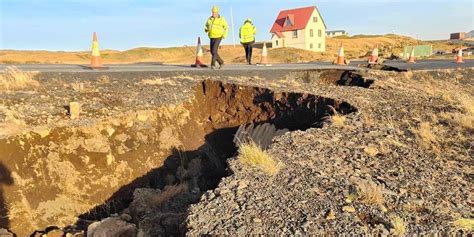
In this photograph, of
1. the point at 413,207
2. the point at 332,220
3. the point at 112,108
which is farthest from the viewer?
the point at 112,108

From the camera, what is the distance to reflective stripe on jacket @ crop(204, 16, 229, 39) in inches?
435

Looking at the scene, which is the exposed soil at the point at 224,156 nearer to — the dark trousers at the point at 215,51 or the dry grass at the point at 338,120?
the dry grass at the point at 338,120

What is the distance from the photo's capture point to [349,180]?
3.60m

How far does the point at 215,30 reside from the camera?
11.0 metres

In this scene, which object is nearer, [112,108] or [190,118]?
[112,108]

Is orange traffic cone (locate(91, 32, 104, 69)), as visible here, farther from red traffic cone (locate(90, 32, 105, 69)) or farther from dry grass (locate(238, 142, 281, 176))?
dry grass (locate(238, 142, 281, 176))

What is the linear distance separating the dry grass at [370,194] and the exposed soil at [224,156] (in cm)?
2

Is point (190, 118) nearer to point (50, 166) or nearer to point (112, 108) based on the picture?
point (112, 108)

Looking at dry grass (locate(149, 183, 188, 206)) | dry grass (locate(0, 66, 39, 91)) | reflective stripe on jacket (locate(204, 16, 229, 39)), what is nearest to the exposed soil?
dry grass (locate(149, 183, 188, 206))

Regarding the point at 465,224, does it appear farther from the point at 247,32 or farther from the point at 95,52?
the point at 247,32

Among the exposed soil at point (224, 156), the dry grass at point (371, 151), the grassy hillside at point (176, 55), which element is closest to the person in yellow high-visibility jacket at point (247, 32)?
the exposed soil at point (224, 156)

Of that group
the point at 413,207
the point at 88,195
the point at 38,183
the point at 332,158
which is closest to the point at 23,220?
the point at 38,183

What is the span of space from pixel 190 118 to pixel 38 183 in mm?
2933

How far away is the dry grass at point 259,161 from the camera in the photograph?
3.79 metres
